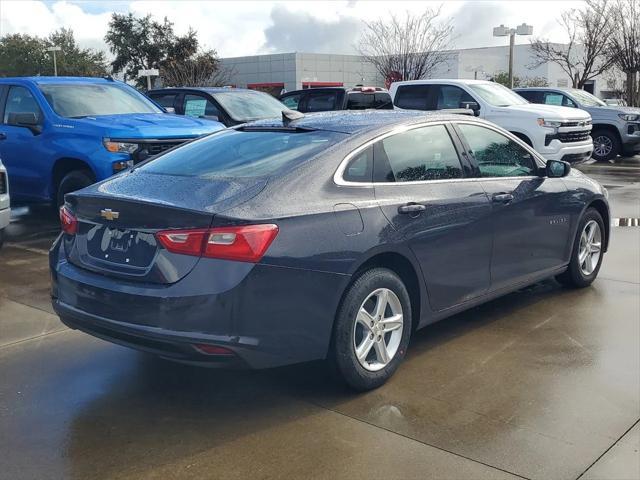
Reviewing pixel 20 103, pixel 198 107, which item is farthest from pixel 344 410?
pixel 198 107

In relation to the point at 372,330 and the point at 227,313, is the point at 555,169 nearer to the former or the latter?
the point at 372,330

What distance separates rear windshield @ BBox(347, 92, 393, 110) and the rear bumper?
437 inches

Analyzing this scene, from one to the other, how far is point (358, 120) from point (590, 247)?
2814 mm

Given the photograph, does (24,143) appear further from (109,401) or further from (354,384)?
(354,384)

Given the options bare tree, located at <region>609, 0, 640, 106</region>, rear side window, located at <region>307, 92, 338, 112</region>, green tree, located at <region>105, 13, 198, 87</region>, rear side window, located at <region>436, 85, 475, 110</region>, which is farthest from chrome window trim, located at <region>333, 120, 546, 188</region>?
green tree, located at <region>105, 13, 198, 87</region>

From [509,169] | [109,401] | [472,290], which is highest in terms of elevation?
[509,169]

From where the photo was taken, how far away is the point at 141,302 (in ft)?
12.0

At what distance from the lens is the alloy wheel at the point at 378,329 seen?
413 centimetres

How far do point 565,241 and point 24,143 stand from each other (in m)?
6.65

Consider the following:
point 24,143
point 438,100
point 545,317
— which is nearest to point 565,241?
point 545,317

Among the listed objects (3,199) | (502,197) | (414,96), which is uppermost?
(414,96)

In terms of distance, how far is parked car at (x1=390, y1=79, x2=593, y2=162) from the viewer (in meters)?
14.1

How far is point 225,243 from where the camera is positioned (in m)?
3.57

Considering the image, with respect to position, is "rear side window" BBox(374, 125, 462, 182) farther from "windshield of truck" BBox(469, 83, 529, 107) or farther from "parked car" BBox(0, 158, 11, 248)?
"windshield of truck" BBox(469, 83, 529, 107)
